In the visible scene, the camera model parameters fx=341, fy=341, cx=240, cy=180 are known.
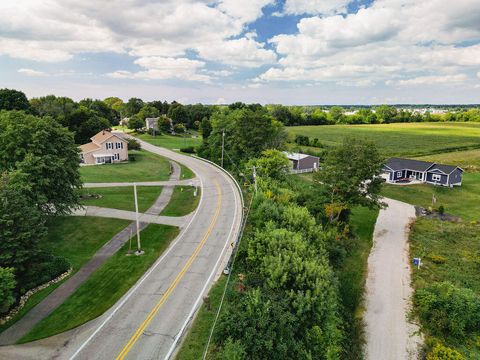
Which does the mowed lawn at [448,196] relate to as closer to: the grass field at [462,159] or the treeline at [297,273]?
the grass field at [462,159]

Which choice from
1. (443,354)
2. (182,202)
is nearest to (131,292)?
(443,354)

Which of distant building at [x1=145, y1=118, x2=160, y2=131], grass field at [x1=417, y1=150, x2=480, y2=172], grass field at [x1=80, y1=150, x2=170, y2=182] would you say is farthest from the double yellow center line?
distant building at [x1=145, y1=118, x2=160, y2=131]

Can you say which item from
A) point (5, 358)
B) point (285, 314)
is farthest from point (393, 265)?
point (5, 358)

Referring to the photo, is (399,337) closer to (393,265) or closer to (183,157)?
(393,265)

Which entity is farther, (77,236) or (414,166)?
(414,166)

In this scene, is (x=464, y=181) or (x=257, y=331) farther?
(x=464, y=181)

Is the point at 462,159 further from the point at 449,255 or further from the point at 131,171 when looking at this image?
the point at 131,171

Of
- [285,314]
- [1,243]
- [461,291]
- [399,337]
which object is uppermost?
[1,243]

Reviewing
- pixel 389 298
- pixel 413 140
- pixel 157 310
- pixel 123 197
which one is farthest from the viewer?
pixel 413 140
